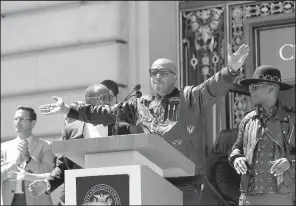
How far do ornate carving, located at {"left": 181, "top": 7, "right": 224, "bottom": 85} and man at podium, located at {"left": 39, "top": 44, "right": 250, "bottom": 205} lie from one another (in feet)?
15.0

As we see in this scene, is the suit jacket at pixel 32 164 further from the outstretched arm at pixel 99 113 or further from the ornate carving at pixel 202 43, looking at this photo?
the outstretched arm at pixel 99 113

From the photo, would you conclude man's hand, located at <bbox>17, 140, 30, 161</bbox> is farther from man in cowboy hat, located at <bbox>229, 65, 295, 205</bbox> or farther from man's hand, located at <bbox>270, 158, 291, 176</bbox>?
man's hand, located at <bbox>270, 158, 291, 176</bbox>

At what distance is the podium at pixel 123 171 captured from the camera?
4902 mm

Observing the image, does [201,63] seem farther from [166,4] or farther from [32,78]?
[32,78]

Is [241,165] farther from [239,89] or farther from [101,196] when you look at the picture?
[239,89]

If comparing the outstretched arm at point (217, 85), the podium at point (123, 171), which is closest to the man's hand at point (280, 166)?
the outstretched arm at point (217, 85)

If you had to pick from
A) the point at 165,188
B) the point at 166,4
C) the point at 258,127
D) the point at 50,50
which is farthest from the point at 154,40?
the point at 165,188

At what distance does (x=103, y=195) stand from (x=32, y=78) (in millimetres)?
7211

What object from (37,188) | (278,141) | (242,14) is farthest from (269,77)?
(242,14)

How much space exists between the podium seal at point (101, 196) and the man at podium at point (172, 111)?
156 centimetres

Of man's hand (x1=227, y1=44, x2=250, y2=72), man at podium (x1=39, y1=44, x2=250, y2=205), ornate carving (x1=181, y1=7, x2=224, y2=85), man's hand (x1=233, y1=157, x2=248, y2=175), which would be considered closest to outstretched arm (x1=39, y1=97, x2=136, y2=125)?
man at podium (x1=39, y1=44, x2=250, y2=205)

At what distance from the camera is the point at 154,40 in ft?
37.7

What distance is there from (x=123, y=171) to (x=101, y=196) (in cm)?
19

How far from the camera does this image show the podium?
490cm
